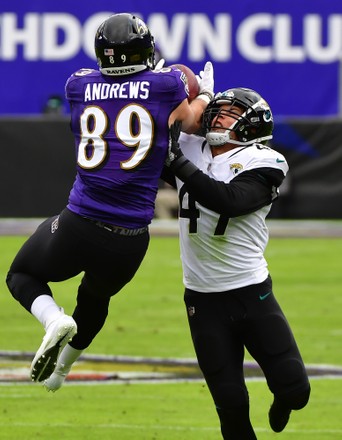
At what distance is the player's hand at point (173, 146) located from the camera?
18.9 feet

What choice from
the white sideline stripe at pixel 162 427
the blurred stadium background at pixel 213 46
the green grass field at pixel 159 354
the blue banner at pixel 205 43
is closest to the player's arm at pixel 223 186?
the green grass field at pixel 159 354

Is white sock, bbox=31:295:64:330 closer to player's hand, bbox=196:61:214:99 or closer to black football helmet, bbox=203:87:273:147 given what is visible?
black football helmet, bbox=203:87:273:147

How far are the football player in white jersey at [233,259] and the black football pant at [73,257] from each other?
0.29 m

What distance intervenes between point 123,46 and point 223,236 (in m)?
0.99

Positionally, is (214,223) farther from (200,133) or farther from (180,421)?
(180,421)

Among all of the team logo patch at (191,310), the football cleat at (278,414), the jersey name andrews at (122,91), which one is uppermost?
the jersey name andrews at (122,91)

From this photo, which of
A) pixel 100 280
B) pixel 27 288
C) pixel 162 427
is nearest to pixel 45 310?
pixel 27 288

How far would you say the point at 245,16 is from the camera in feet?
70.4

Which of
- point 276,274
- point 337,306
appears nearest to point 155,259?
point 276,274

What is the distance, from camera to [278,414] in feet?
19.7

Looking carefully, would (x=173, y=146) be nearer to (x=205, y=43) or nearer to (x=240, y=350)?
(x=240, y=350)

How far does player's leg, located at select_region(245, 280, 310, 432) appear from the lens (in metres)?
5.81

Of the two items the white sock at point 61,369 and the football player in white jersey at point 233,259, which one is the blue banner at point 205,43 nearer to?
the white sock at point 61,369

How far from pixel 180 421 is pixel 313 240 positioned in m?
9.61
